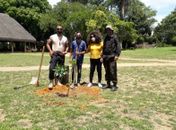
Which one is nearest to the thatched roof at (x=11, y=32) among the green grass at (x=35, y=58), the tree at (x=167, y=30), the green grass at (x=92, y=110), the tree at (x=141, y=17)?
the green grass at (x=35, y=58)

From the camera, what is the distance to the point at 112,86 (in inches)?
507

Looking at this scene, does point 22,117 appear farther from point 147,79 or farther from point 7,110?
point 147,79

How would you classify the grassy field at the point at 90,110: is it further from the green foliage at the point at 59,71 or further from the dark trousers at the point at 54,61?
the green foliage at the point at 59,71

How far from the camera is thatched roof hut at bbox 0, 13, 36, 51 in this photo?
175 ft

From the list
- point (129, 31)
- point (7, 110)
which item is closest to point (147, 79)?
point (7, 110)

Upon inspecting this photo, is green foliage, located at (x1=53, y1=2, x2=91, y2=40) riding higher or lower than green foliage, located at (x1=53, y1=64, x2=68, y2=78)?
higher

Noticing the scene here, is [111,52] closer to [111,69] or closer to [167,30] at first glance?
[111,69]

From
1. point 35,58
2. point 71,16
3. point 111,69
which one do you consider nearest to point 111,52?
point 111,69

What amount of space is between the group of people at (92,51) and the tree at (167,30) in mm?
61333

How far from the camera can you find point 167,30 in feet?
255

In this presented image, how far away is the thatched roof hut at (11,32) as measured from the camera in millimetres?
53194

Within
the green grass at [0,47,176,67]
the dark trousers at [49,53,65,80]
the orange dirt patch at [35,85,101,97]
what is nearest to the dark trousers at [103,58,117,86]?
the orange dirt patch at [35,85,101,97]

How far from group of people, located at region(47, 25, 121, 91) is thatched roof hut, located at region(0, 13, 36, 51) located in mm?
40259

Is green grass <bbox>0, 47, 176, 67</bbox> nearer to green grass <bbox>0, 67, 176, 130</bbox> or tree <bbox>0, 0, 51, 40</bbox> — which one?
green grass <bbox>0, 67, 176, 130</bbox>
